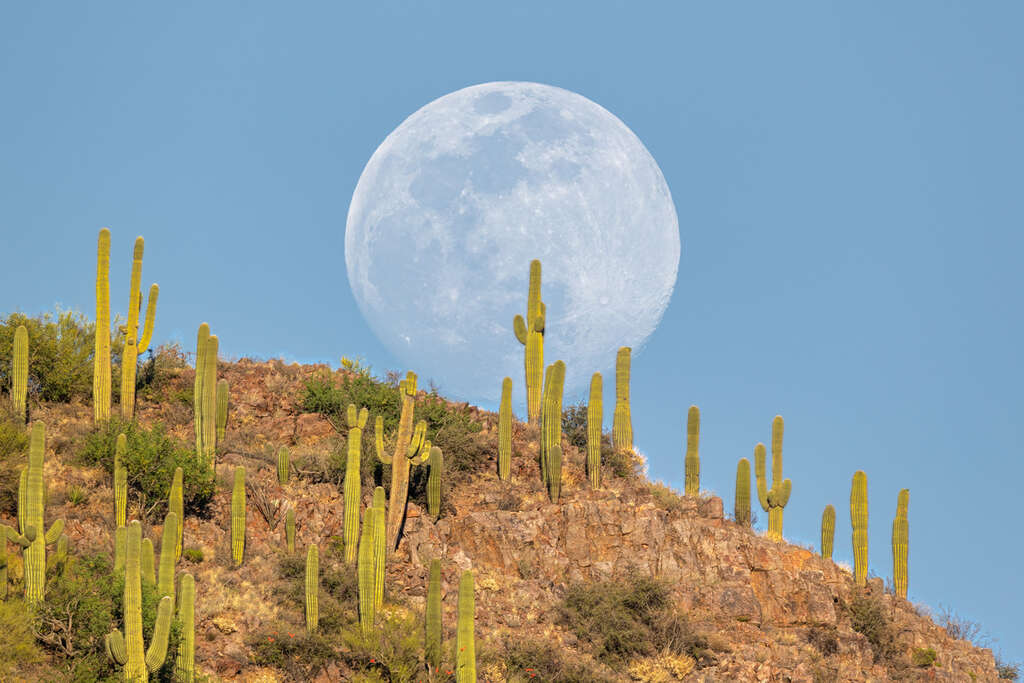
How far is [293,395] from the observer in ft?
124

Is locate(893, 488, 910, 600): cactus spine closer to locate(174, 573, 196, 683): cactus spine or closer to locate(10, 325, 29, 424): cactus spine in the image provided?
locate(174, 573, 196, 683): cactus spine

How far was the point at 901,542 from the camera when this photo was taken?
33.8 m

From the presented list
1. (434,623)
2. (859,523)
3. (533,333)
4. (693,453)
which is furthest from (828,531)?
(434,623)

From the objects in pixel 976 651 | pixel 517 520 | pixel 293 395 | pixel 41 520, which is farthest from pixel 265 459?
pixel 976 651

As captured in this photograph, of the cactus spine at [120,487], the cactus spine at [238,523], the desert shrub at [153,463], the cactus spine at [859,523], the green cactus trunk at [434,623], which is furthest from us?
the cactus spine at [859,523]

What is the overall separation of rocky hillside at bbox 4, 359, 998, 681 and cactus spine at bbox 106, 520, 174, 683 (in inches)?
109

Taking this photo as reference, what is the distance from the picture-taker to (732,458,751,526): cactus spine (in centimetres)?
3353

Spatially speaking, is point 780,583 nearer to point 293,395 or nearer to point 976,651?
point 976,651

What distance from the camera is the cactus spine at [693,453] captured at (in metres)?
34.8

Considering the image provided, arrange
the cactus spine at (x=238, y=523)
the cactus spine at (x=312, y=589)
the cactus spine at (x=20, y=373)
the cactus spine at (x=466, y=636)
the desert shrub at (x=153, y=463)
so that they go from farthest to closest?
1. the cactus spine at (x=20, y=373)
2. the desert shrub at (x=153, y=463)
3. the cactus spine at (x=238, y=523)
4. the cactus spine at (x=312, y=589)
5. the cactus spine at (x=466, y=636)

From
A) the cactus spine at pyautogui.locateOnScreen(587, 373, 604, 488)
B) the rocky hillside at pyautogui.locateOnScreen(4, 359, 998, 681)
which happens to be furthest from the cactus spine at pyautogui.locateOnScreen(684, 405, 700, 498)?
the cactus spine at pyautogui.locateOnScreen(587, 373, 604, 488)

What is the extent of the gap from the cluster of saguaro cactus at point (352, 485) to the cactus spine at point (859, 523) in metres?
12.8

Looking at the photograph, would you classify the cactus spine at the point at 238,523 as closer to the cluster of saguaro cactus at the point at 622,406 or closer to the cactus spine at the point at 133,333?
the cactus spine at the point at 133,333

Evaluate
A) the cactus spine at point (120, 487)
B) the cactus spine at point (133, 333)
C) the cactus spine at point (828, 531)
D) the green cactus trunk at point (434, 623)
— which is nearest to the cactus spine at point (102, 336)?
the cactus spine at point (133, 333)
